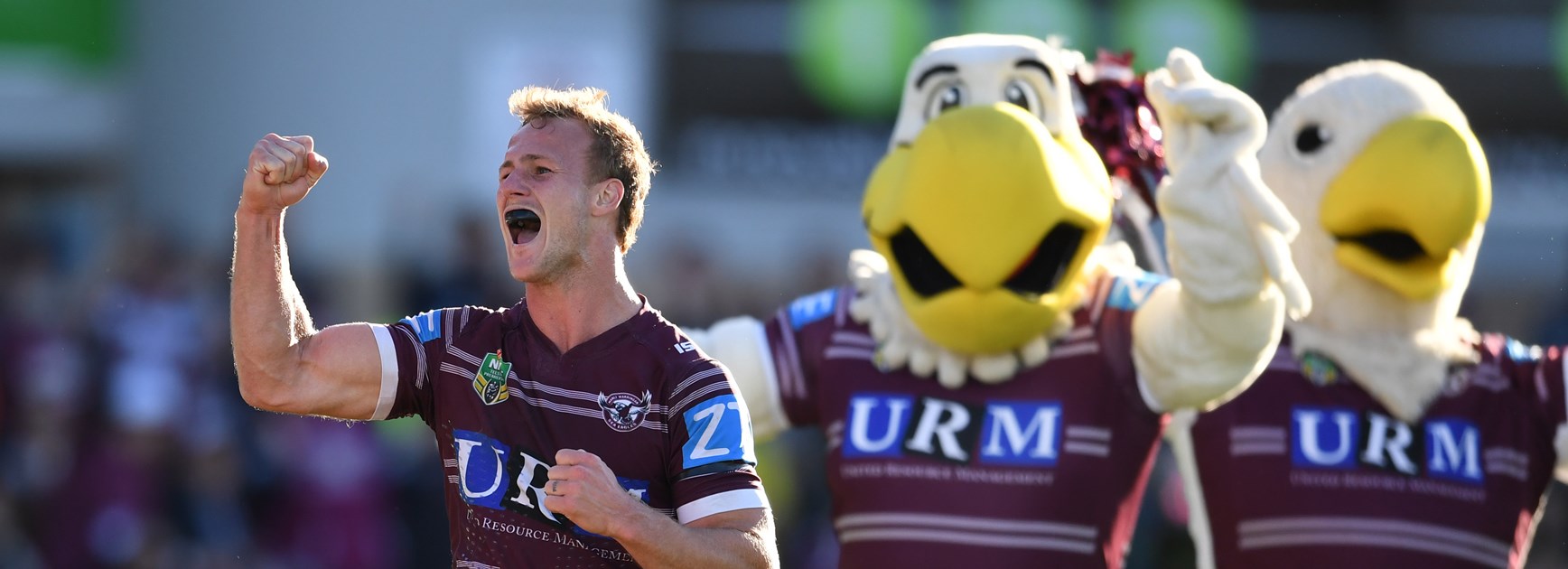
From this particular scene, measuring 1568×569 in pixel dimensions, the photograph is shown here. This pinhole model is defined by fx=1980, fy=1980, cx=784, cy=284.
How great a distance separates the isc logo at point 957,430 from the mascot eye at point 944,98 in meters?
0.78

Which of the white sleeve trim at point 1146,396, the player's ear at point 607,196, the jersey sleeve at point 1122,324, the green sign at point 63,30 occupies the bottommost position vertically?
the green sign at point 63,30

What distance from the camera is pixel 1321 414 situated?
538 cm

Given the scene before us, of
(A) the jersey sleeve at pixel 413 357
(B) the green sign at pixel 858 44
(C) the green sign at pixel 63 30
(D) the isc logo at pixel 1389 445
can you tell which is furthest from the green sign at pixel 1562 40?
(A) the jersey sleeve at pixel 413 357

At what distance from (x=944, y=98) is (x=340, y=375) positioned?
202 centimetres

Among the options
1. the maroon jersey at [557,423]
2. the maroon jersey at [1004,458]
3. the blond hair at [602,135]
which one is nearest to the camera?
the maroon jersey at [557,423]

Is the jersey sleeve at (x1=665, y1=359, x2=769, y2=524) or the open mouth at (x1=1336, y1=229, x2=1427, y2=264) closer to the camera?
the jersey sleeve at (x1=665, y1=359, x2=769, y2=524)

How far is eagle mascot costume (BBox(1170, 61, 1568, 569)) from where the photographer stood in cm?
527

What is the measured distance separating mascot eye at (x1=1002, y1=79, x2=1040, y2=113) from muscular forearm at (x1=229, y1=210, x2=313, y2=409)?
2161mm

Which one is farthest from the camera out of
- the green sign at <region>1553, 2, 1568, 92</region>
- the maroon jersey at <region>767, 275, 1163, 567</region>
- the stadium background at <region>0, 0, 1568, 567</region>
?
the green sign at <region>1553, 2, 1568, 92</region>

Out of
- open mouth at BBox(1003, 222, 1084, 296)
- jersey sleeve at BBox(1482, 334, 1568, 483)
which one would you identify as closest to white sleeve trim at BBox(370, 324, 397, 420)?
open mouth at BBox(1003, 222, 1084, 296)

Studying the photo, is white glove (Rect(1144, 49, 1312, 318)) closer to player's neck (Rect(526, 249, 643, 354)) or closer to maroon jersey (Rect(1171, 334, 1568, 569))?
maroon jersey (Rect(1171, 334, 1568, 569))

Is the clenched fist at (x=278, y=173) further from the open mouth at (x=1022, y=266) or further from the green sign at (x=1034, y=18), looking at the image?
the green sign at (x=1034, y=18)

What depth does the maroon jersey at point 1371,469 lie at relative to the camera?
526 cm

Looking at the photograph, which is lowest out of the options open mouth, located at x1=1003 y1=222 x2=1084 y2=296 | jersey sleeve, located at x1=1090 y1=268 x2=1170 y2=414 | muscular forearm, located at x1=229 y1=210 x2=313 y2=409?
jersey sleeve, located at x1=1090 y1=268 x2=1170 y2=414
